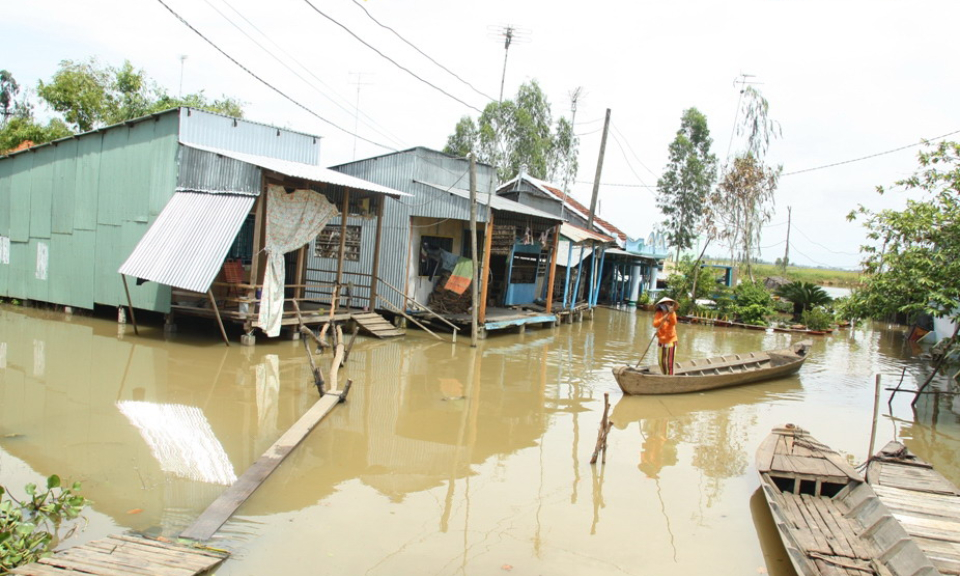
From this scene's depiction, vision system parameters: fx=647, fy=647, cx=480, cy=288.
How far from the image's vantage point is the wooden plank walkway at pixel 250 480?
16.2ft

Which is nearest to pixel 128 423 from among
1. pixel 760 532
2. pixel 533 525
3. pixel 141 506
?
pixel 141 506

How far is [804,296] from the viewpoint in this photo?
25.6 metres

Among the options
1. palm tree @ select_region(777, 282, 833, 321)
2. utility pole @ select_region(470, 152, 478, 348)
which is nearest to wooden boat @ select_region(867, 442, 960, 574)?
utility pole @ select_region(470, 152, 478, 348)

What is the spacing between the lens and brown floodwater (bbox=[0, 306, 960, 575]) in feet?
17.1

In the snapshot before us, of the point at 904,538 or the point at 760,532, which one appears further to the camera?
the point at 760,532

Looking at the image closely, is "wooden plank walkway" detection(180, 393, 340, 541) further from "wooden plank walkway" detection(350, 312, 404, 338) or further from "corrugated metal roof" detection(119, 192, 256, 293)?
"wooden plank walkway" detection(350, 312, 404, 338)

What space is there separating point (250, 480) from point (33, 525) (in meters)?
1.78

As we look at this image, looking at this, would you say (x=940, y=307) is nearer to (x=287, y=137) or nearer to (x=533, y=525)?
(x=533, y=525)

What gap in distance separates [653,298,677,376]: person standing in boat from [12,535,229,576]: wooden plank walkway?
822cm

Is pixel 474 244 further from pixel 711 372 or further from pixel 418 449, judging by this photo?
pixel 418 449

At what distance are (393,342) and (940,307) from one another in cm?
1068

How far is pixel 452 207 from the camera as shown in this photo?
1596cm

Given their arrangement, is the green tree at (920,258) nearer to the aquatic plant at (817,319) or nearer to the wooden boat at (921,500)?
the wooden boat at (921,500)

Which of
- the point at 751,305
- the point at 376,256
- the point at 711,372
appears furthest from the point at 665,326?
the point at 751,305
